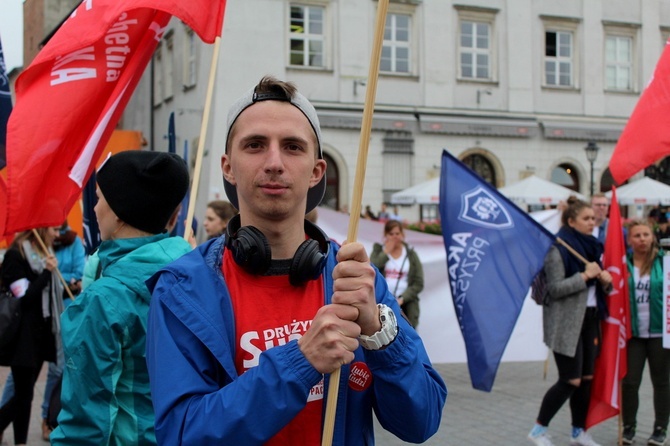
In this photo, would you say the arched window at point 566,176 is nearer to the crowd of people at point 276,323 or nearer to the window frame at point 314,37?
the window frame at point 314,37

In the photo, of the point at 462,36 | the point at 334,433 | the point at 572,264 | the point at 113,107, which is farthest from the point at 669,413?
the point at 462,36

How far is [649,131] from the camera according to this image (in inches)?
231

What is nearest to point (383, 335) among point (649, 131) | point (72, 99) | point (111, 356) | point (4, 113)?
point (111, 356)

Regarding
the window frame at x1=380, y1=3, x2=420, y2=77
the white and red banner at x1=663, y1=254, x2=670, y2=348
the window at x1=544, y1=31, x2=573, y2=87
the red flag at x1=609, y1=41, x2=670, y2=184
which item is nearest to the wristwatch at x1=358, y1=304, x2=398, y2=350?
the red flag at x1=609, y1=41, x2=670, y2=184

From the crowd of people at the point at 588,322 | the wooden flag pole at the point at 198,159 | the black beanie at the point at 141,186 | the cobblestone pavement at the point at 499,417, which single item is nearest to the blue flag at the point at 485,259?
the crowd of people at the point at 588,322

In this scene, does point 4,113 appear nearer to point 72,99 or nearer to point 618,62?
point 72,99

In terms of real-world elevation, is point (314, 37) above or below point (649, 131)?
above

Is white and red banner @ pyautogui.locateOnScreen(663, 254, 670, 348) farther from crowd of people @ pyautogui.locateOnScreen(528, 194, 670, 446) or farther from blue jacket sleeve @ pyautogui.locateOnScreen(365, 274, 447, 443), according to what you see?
blue jacket sleeve @ pyautogui.locateOnScreen(365, 274, 447, 443)

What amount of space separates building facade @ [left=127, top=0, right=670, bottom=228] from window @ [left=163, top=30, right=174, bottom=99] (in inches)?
2.7

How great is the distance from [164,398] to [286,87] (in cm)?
79

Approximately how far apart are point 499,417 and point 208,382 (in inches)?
250

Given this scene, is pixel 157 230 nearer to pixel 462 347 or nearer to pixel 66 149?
pixel 66 149

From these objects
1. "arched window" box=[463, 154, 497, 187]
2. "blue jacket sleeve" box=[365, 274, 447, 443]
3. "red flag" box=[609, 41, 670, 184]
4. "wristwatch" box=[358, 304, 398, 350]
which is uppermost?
"arched window" box=[463, 154, 497, 187]

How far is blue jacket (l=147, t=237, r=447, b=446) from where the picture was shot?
1738 mm
